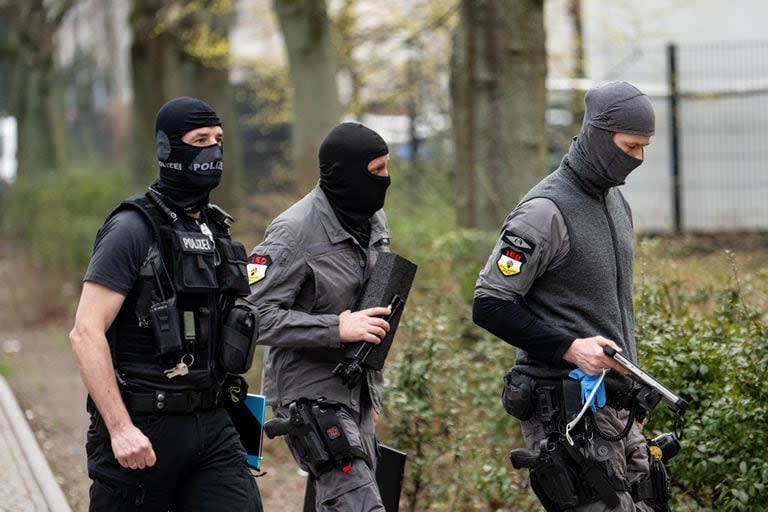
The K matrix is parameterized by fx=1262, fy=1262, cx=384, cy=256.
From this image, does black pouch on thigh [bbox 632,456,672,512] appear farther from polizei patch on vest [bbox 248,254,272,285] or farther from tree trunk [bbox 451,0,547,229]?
tree trunk [bbox 451,0,547,229]

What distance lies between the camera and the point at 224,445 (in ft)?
14.1

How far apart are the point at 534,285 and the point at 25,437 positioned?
204 inches

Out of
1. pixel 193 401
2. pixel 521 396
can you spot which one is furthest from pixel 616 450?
pixel 193 401

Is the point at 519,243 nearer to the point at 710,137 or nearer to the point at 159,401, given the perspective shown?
the point at 159,401

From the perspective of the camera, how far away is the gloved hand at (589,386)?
4227 mm

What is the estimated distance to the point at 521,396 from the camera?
4.34 meters

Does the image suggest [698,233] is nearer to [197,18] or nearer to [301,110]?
[301,110]

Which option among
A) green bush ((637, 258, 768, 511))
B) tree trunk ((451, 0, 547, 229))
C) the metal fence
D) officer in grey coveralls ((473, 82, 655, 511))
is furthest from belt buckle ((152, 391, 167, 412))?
the metal fence

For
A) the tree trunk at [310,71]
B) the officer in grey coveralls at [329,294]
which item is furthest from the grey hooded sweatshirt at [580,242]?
the tree trunk at [310,71]

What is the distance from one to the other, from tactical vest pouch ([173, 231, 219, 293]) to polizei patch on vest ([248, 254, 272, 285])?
48cm

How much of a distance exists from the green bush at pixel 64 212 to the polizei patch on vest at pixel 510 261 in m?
11.3

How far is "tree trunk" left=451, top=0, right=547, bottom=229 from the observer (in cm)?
923

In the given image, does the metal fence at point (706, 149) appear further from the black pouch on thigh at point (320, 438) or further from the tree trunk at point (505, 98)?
the black pouch on thigh at point (320, 438)

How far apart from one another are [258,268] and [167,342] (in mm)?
755
